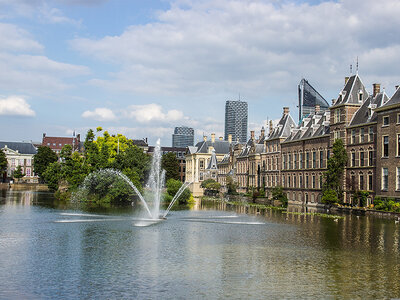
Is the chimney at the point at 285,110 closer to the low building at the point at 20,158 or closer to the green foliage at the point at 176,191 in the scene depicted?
the green foliage at the point at 176,191

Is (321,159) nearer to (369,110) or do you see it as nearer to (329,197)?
(329,197)

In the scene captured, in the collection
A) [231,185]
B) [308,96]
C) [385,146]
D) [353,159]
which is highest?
[308,96]

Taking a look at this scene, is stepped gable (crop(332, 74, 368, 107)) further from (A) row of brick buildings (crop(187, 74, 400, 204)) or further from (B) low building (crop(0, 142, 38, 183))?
(B) low building (crop(0, 142, 38, 183))

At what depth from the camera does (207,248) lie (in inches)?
1140

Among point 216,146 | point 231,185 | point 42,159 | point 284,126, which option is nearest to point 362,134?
point 284,126

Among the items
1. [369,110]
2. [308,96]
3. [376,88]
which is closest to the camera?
[369,110]

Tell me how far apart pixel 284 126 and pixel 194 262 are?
65.2 metres

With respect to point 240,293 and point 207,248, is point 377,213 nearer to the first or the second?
point 207,248

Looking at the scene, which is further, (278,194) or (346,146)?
(278,194)

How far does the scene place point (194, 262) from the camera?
2462 centimetres

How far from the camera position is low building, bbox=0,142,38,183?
162m

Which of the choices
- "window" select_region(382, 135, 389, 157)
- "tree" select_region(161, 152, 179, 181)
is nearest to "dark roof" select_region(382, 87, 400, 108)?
"window" select_region(382, 135, 389, 157)

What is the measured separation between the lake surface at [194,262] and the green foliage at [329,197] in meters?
23.8

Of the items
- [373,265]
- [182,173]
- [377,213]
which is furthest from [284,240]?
[182,173]
